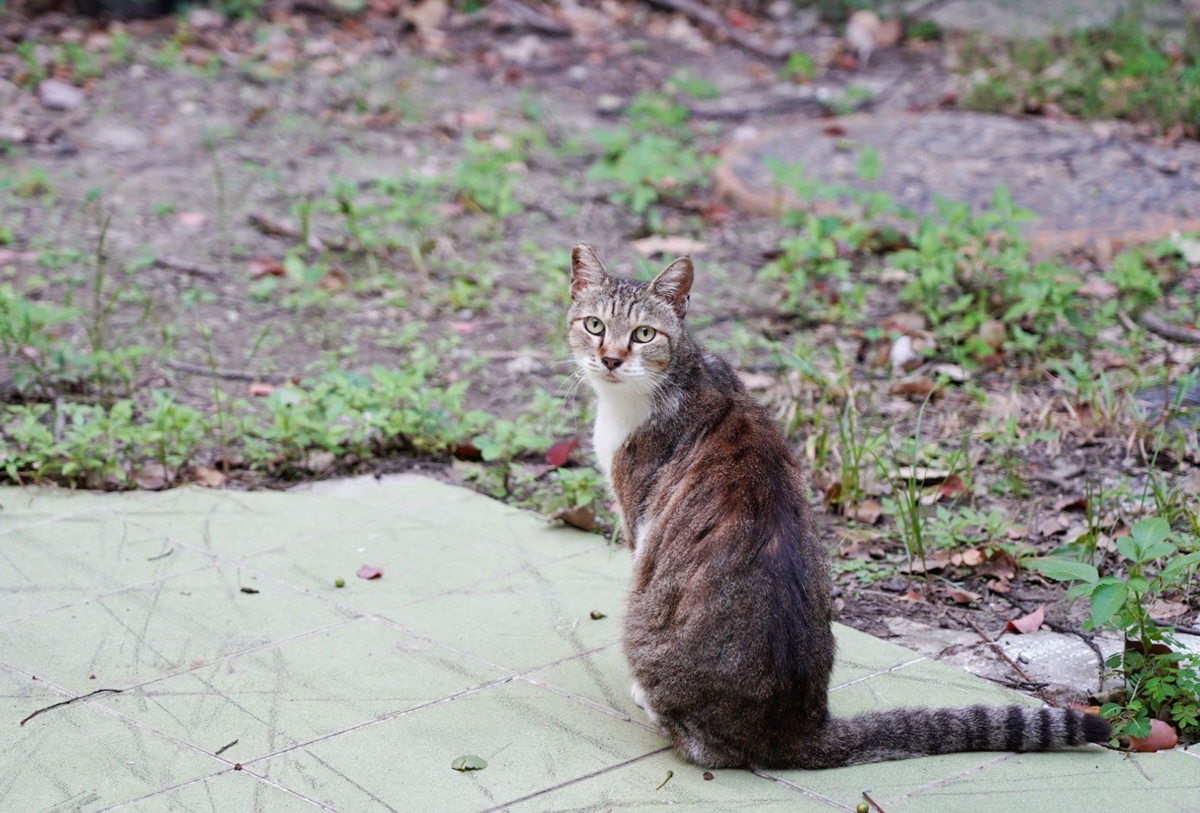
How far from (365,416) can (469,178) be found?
3021 mm

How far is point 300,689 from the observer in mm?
3408

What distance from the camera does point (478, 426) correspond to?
513cm

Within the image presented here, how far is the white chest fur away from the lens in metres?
3.57

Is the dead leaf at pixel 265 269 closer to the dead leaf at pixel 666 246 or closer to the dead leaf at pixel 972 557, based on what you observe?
the dead leaf at pixel 666 246

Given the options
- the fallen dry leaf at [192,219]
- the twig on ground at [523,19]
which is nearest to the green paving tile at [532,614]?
the fallen dry leaf at [192,219]

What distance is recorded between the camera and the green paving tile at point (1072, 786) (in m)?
2.85

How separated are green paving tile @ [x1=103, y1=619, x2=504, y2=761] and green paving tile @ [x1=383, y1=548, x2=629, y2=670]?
0.10 metres

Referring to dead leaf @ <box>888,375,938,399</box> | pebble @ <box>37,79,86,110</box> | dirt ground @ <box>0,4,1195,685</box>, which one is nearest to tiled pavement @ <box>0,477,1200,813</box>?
dirt ground @ <box>0,4,1195,685</box>

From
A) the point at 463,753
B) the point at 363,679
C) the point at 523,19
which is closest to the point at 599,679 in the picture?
the point at 463,753

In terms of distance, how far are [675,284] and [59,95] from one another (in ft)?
21.2

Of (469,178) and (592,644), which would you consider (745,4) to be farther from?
(592,644)

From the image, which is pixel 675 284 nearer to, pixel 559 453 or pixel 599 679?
pixel 599 679

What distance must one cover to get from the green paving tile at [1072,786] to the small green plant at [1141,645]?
0.10 metres

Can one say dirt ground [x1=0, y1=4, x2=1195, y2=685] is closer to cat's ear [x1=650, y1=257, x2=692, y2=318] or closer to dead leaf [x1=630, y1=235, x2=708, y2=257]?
dead leaf [x1=630, y1=235, x2=708, y2=257]
